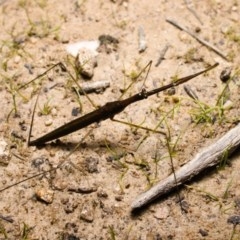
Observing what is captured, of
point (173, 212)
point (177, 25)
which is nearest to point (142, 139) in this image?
point (173, 212)

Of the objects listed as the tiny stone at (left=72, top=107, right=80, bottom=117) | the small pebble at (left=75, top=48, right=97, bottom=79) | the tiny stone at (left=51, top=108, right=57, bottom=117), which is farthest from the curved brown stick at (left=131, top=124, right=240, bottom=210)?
the small pebble at (left=75, top=48, right=97, bottom=79)

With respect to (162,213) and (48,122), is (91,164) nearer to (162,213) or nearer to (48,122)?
(48,122)

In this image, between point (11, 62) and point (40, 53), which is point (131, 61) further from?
point (11, 62)

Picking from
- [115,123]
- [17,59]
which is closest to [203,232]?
[115,123]

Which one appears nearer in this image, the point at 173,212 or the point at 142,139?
the point at 173,212

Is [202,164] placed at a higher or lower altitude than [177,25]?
lower

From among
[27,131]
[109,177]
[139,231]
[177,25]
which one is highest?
[177,25]

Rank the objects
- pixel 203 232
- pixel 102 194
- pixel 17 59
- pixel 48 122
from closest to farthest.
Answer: pixel 203 232, pixel 102 194, pixel 48 122, pixel 17 59
